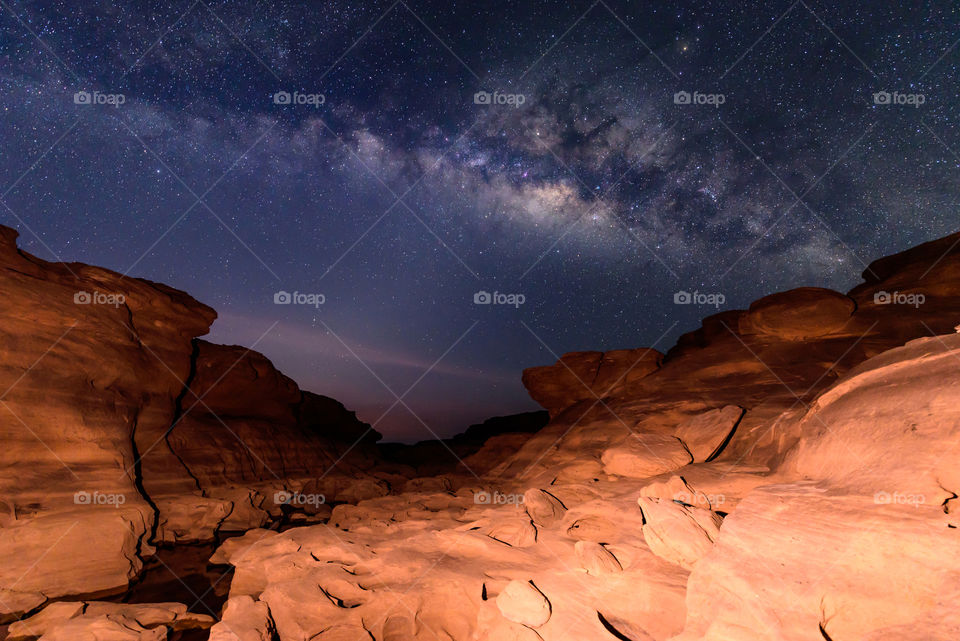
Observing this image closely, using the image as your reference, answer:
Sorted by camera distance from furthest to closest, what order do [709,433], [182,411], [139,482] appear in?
[182,411], [139,482], [709,433]

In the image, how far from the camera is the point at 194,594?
8.66 metres

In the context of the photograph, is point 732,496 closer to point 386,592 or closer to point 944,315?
point 386,592

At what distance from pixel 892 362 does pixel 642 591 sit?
5.29 meters

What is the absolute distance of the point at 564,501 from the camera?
887 centimetres

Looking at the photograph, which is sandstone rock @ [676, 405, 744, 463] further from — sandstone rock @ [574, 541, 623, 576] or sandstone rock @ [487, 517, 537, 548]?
sandstone rock @ [574, 541, 623, 576]

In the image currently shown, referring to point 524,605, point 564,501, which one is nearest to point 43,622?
point 524,605

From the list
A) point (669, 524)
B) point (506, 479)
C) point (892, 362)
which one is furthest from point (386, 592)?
point (506, 479)
